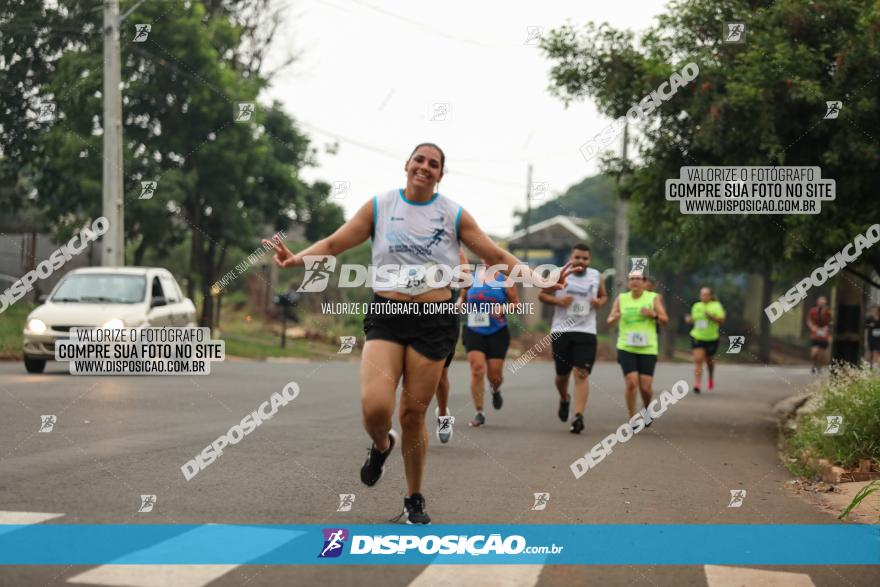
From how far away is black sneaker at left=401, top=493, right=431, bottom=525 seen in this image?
6.84 metres

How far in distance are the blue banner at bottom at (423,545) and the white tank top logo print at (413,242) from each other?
1.40 meters

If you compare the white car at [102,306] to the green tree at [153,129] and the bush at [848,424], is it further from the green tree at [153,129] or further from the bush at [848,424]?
the bush at [848,424]

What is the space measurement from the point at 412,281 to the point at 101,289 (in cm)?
1340

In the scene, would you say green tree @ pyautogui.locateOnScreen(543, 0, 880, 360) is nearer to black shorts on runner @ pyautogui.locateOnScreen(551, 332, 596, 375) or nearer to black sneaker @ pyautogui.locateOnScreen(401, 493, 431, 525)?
black shorts on runner @ pyautogui.locateOnScreen(551, 332, 596, 375)

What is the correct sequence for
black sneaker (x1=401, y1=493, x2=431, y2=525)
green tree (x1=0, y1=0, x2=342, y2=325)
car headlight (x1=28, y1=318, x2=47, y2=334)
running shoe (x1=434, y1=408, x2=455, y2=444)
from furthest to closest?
green tree (x1=0, y1=0, x2=342, y2=325)
car headlight (x1=28, y1=318, x2=47, y2=334)
running shoe (x1=434, y1=408, x2=455, y2=444)
black sneaker (x1=401, y1=493, x2=431, y2=525)

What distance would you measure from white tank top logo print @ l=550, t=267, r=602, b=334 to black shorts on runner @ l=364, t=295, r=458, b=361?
20.4 feet

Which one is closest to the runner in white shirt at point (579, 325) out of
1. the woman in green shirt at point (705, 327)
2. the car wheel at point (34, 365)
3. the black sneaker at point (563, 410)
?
the black sneaker at point (563, 410)

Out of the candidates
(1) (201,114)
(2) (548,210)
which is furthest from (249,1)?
(2) (548,210)

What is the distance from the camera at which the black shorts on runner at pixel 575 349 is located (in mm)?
12945

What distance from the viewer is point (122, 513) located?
265 inches

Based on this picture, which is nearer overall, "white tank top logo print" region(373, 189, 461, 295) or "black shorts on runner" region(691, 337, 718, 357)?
"white tank top logo print" region(373, 189, 461, 295)

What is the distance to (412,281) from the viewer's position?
670 cm

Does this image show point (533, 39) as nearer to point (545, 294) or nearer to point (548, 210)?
point (545, 294)

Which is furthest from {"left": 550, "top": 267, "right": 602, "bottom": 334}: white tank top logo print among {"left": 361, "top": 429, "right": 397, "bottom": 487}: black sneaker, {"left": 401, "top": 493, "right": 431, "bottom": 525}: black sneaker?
{"left": 401, "top": 493, "right": 431, "bottom": 525}: black sneaker
